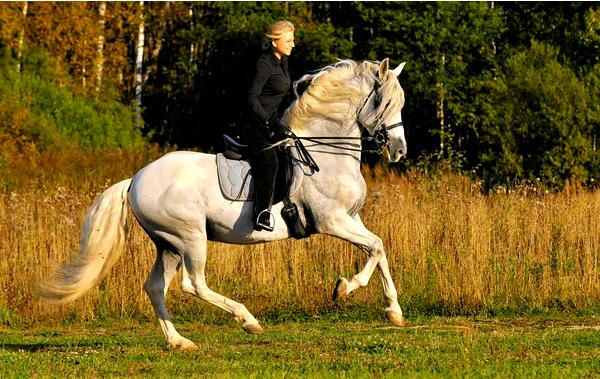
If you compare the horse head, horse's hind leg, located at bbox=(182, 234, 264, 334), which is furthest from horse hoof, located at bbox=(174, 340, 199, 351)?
the horse head

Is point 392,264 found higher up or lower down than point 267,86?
lower down

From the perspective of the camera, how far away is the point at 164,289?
41.7 feet

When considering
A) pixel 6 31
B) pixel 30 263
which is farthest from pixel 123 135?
pixel 30 263

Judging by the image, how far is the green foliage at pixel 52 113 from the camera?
35.5 meters

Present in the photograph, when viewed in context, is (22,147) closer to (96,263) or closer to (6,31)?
(6,31)

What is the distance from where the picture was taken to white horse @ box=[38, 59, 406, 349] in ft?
41.1

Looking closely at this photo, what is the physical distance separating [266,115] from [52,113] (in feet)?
91.0

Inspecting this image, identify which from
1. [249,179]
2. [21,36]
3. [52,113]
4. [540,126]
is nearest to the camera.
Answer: [249,179]

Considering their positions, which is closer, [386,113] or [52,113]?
[386,113]

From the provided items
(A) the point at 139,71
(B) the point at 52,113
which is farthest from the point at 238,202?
(A) the point at 139,71

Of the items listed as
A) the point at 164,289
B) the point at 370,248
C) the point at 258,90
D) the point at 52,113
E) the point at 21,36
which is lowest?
the point at 52,113

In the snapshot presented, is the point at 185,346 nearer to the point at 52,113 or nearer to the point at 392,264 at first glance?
the point at 392,264

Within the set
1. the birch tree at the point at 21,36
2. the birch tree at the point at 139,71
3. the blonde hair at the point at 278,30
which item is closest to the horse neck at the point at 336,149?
the blonde hair at the point at 278,30

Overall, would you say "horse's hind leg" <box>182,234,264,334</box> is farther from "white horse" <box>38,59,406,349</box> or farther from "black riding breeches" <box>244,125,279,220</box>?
"black riding breeches" <box>244,125,279,220</box>
